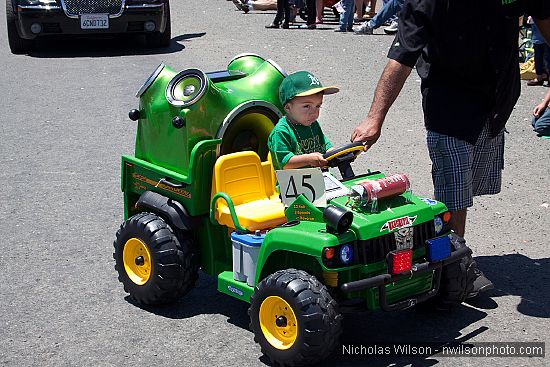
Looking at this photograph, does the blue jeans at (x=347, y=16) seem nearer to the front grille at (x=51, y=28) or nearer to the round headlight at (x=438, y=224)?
the front grille at (x=51, y=28)

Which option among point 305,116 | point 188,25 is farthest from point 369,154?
point 188,25

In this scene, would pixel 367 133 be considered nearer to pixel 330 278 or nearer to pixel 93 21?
pixel 330 278

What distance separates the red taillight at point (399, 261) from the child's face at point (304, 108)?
A: 0.96 meters

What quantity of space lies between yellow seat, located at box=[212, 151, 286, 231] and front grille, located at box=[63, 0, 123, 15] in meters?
8.90

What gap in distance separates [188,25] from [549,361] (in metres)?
13.1

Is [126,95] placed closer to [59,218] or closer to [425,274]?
[59,218]

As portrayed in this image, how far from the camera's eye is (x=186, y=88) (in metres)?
5.09

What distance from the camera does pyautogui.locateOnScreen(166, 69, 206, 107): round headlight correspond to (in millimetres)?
4973

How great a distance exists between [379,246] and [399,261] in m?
0.12

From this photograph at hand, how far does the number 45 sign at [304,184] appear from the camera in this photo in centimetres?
446

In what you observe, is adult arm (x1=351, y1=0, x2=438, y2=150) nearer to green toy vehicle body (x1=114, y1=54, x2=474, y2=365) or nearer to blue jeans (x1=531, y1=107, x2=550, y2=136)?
green toy vehicle body (x1=114, y1=54, x2=474, y2=365)

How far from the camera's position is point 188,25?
16.7 metres

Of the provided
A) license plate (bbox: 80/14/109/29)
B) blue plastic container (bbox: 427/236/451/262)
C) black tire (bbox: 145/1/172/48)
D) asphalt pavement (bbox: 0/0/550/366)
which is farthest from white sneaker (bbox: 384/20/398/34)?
blue plastic container (bbox: 427/236/451/262)

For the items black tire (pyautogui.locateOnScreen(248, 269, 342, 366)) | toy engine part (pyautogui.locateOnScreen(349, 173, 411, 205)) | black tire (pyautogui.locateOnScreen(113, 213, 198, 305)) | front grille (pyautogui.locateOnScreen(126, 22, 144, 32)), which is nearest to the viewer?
black tire (pyautogui.locateOnScreen(248, 269, 342, 366))
